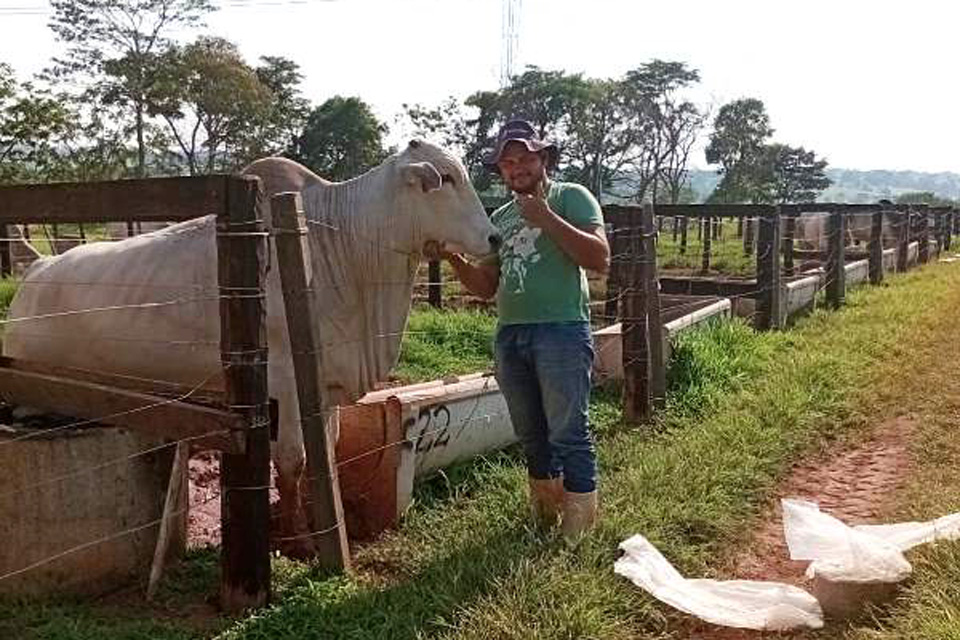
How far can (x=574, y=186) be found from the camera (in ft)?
13.1

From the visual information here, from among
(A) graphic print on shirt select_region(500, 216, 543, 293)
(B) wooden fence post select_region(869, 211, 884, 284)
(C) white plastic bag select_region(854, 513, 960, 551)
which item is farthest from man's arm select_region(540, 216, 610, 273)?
(B) wooden fence post select_region(869, 211, 884, 284)

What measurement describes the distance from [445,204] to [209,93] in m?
29.9

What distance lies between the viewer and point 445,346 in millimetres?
8602

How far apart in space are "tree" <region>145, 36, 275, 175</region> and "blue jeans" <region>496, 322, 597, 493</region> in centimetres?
2814

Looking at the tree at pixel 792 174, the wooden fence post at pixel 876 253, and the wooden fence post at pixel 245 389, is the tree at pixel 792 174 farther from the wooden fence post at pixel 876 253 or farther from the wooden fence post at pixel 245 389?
the wooden fence post at pixel 245 389

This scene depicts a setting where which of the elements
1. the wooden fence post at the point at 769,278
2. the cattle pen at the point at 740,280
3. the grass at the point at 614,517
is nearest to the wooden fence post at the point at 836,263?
the cattle pen at the point at 740,280

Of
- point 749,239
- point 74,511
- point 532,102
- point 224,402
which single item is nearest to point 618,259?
point 224,402

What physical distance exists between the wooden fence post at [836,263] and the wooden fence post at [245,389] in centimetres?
944

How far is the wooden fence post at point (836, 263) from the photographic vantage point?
11711mm

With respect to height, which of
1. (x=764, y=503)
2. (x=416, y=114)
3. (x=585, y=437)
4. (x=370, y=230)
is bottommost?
(x=764, y=503)

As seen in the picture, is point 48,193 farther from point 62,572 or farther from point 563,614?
point 563,614

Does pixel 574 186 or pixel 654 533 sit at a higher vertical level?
pixel 574 186

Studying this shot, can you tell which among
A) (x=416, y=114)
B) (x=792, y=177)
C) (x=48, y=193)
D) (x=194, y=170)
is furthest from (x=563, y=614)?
(x=792, y=177)

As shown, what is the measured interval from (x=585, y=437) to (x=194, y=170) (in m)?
32.6
